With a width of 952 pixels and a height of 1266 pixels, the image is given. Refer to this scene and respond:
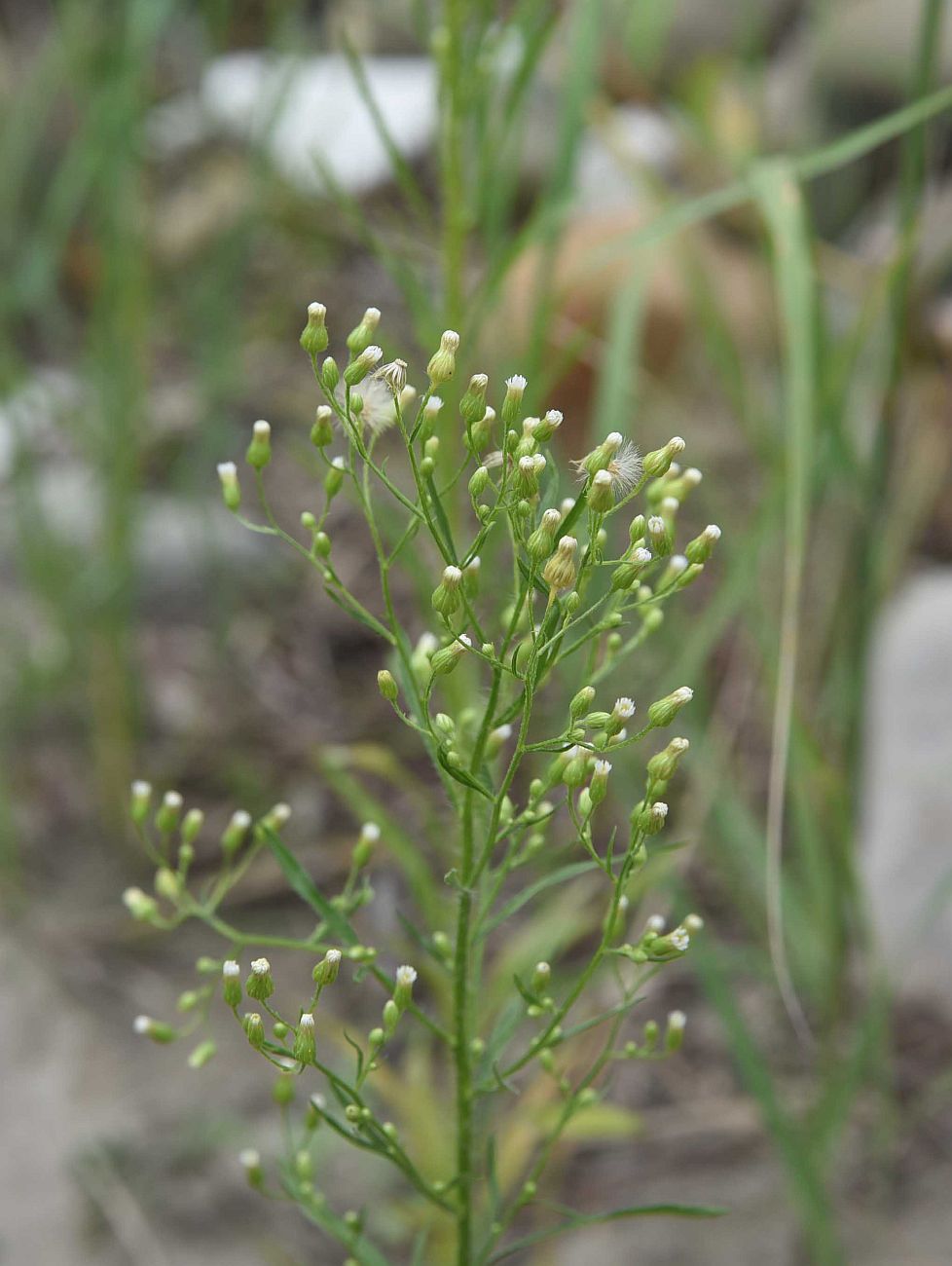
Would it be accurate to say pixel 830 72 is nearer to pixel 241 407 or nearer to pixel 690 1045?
pixel 241 407

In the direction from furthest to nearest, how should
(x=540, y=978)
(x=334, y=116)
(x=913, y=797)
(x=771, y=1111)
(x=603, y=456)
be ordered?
(x=334, y=116), (x=913, y=797), (x=771, y=1111), (x=540, y=978), (x=603, y=456)

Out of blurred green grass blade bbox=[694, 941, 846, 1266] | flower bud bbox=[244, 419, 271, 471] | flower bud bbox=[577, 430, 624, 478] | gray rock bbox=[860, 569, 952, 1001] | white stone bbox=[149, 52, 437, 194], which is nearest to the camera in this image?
flower bud bbox=[577, 430, 624, 478]

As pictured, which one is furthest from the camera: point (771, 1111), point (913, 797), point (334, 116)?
point (334, 116)

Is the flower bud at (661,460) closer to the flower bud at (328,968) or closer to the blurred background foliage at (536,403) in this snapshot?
the flower bud at (328,968)

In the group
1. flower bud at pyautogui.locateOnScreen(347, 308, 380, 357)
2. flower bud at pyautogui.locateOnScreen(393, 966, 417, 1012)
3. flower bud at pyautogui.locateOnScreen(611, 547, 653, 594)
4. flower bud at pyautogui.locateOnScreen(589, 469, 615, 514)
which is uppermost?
flower bud at pyautogui.locateOnScreen(347, 308, 380, 357)

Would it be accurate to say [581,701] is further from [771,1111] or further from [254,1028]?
[771,1111]

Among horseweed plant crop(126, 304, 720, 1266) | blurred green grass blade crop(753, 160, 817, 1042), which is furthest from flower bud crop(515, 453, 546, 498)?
blurred green grass blade crop(753, 160, 817, 1042)

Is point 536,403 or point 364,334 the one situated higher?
point 536,403

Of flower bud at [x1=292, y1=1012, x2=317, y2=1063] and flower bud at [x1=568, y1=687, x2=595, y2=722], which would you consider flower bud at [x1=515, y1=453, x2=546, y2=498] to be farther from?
flower bud at [x1=292, y1=1012, x2=317, y2=1063]

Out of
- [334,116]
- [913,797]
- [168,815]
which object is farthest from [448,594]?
[334,116]
